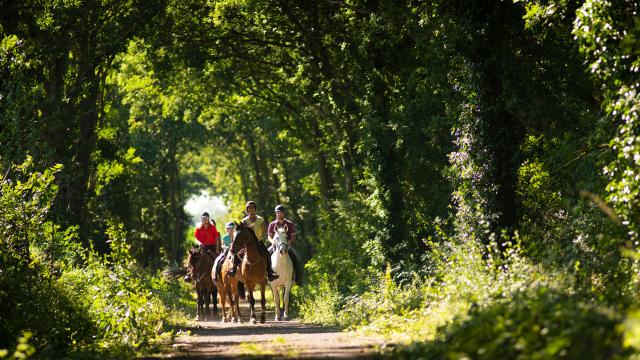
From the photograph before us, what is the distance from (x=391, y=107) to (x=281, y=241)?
17.5 feet

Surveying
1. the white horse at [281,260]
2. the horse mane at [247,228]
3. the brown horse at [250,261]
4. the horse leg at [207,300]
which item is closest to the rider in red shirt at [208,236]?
the horse leg at [207,300]

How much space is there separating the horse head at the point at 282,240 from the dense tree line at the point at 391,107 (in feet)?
8.07

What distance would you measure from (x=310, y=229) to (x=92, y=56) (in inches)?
1168

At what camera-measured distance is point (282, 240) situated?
81.6 ft

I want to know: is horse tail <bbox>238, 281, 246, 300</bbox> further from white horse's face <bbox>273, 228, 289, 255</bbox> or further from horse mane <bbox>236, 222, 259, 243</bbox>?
horse mane <bbox>236, 222, 259, 243</bbox>

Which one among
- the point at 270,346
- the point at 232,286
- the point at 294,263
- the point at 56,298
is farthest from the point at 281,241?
the point at 270,346

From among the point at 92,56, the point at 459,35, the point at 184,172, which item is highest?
the point at 184,172

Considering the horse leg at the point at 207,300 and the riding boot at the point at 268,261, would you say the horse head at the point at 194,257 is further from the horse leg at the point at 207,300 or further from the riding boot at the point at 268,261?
the riding boot at the point at 268,261

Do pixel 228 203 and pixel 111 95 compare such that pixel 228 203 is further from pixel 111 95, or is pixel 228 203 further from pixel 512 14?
pixel 512 14

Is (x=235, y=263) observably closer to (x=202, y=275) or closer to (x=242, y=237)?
(x=242, y=237)

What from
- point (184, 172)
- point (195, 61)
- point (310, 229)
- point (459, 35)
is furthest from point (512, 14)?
point (184, 172)

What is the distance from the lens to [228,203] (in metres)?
69.8

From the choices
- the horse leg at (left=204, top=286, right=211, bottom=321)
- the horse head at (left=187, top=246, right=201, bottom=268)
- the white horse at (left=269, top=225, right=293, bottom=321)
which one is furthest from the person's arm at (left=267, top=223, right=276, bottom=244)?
the horse head at (left=187, top=246, right=201, bottom=268)

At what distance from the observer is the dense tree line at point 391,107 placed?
1546 centimetres
